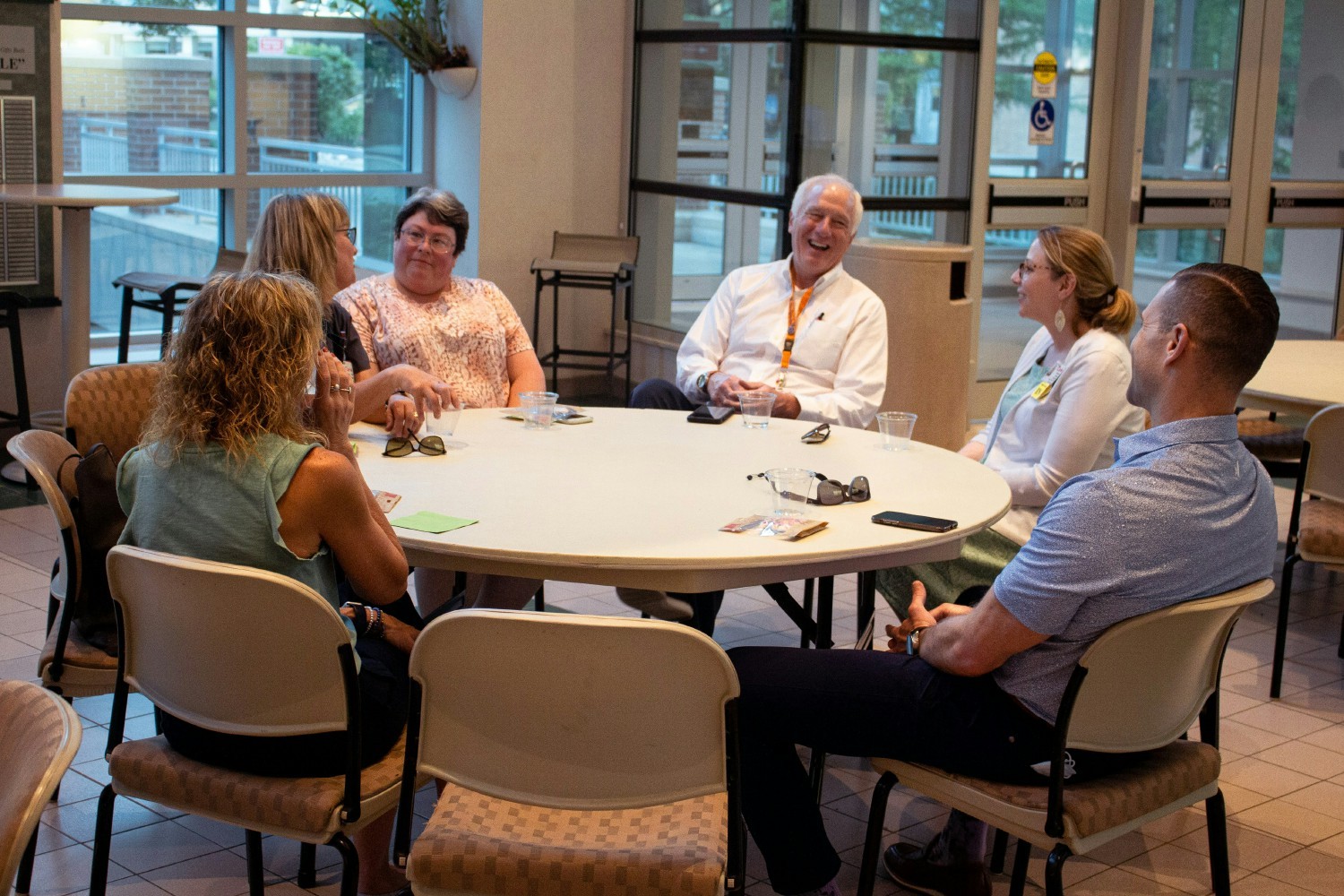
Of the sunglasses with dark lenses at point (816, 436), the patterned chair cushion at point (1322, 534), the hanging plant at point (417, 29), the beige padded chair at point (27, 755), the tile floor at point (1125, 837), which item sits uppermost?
the hanging plant at point (417, 29)

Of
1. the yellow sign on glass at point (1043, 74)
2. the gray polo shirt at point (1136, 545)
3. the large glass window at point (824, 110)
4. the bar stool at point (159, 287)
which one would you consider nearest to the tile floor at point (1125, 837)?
the gray polo shirt at point (1136, 545)

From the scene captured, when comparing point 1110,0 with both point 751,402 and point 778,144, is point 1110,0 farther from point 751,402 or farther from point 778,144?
point 751,402

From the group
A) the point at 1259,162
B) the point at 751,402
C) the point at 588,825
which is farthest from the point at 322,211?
the point at 1259,162

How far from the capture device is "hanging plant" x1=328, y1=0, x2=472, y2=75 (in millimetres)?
7691

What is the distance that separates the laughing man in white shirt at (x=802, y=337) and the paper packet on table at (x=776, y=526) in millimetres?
1508

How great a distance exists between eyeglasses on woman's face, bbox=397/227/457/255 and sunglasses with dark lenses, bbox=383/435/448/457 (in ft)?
2.99

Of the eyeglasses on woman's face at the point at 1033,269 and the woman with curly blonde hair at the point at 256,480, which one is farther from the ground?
the eyeglasses on woman's face at the point at 1033,269

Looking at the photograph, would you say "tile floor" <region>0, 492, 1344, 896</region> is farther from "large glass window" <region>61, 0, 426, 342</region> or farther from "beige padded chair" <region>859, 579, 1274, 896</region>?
"large glass window" <region>61, 0, 426, 342</region>

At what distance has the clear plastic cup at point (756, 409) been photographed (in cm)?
354

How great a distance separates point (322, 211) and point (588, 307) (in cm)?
500

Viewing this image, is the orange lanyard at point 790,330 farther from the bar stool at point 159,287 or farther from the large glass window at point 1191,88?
the large glass window at point 1191,88

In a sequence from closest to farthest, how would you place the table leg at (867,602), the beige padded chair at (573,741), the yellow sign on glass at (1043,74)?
the beige padded chair at (573,741) < the table leg at (867,602) < the yellow sign on glass at (1043,74)

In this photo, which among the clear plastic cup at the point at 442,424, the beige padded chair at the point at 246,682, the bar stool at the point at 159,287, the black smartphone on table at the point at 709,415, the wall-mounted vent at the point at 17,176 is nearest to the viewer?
the beige padded chair at the point at 246,682

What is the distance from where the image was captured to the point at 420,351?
390cm
